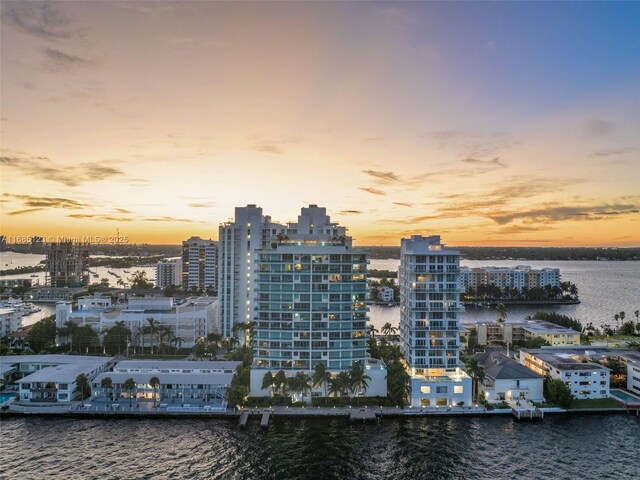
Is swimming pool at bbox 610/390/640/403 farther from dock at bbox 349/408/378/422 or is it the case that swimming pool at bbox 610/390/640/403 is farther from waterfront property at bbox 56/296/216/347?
waterfront property at bbox 56/296/216/347

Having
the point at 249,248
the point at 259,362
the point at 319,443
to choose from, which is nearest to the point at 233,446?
the point at 319,443

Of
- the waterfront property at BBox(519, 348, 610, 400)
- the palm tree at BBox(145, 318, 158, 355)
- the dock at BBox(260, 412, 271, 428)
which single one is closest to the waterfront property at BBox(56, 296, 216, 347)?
the palm tree at BBox(145, 318, 158, 355)

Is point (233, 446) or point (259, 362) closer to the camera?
point (233, 446)

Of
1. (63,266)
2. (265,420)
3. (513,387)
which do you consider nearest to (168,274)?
(63,266)

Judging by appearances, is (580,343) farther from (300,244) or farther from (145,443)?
(145,443)

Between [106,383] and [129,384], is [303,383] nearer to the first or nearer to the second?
[129,384]

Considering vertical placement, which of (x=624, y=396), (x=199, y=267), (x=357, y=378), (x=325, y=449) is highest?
(x=199, y=267)
